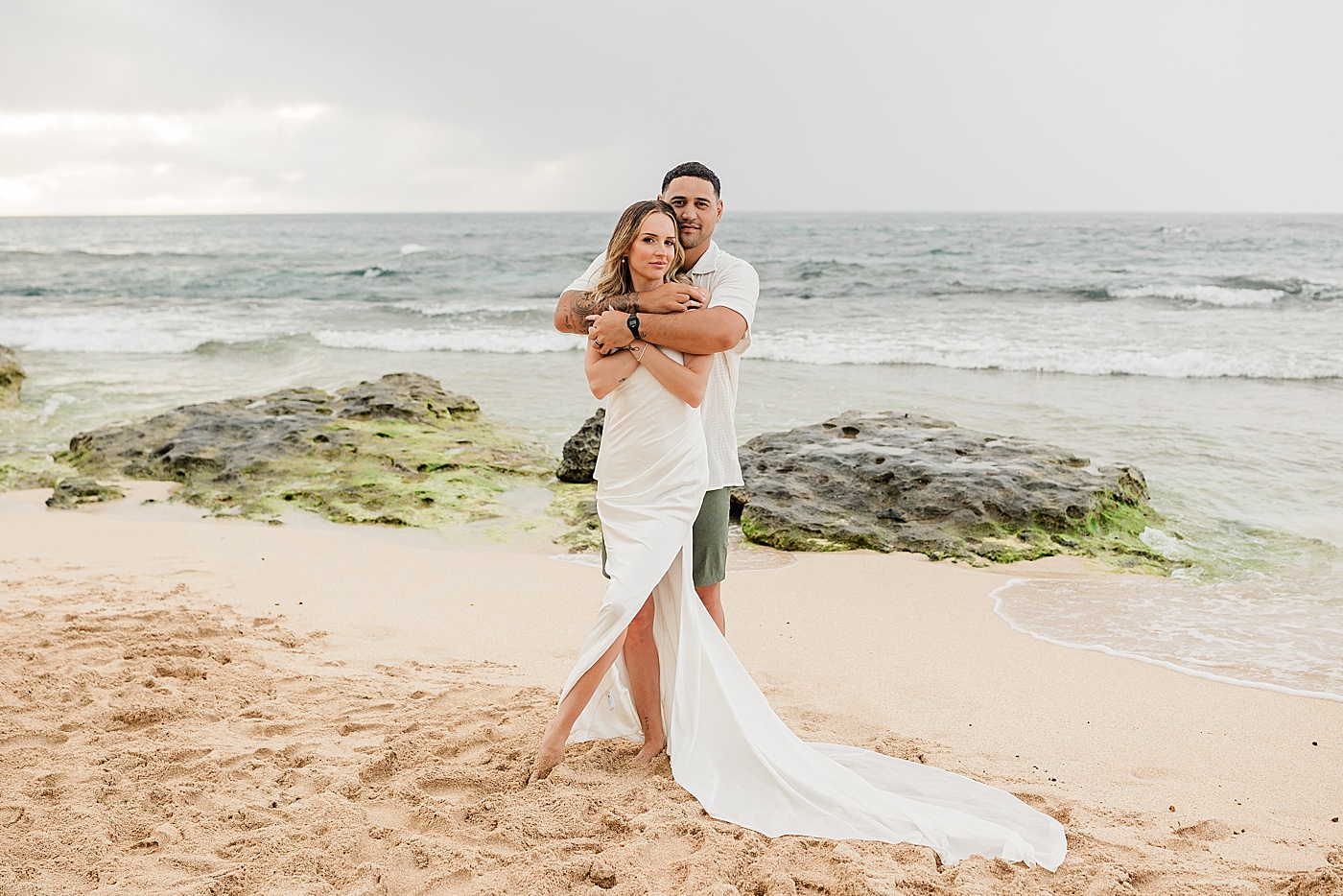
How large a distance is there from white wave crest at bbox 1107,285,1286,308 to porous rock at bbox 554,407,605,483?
60.6 feet

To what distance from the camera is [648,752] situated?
3471 mm

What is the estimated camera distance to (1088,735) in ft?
12.7

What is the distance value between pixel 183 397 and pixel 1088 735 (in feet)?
40.1

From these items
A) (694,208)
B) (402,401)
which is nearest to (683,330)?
(694,208)

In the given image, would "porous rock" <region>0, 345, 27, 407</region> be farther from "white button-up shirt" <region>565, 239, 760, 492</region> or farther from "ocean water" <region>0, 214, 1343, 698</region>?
"white button-up shirt" <region>565, 239, 760, 492</region>

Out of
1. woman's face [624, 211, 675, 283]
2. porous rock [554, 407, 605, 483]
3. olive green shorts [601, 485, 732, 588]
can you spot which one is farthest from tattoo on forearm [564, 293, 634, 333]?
porous rock [554, 407, 605, 483]

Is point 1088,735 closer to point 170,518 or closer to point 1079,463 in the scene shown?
point 1079,463

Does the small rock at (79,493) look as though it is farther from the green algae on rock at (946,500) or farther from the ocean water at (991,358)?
the green algae on rock at (946,500)

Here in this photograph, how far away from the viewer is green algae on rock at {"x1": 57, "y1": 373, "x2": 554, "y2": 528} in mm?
7477

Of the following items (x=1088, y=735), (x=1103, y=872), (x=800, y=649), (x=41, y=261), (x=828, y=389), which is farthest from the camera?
(x=41, y=261)

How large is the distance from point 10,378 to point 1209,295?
2386cm

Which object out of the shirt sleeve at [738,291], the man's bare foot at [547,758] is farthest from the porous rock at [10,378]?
the shirt sleeve at [738,291]

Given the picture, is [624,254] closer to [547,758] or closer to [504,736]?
[547,758]

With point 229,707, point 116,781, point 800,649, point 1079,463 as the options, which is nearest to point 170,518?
point 229,707
